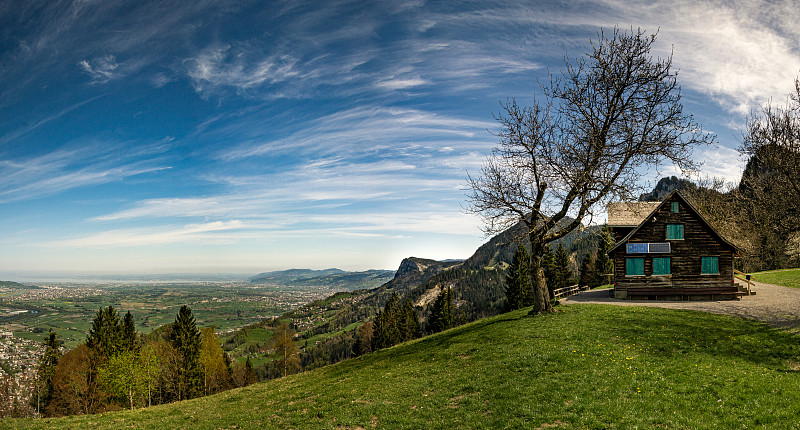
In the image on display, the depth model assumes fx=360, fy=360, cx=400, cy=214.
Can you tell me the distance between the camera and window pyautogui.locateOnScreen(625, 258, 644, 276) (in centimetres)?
3984

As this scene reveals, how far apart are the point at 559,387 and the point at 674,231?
1374 inches

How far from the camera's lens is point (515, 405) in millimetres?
13344

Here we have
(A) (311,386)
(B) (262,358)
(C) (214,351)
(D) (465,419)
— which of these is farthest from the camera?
(B) (262,358)

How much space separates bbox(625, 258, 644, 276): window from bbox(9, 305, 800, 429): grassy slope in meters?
13.6

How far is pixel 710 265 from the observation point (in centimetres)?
3884

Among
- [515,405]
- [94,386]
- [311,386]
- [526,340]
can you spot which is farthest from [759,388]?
[94,386]

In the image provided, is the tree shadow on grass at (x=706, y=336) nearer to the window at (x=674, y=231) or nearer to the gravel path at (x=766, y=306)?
the gravel path at (x=766, y=306)

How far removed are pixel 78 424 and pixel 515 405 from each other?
2464cm

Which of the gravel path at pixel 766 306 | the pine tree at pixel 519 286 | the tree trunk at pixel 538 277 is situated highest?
the tree trunk at pixel 538 277

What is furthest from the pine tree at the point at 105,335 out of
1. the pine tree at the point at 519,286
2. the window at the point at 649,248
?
the window at the point at 649,248

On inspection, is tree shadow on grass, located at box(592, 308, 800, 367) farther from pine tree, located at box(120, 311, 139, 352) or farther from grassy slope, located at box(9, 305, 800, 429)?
pine tree, located at box(120, 311, 139, 352)

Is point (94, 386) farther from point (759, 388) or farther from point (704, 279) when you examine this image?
point (704, 279)

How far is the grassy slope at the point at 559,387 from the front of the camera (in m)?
12.2

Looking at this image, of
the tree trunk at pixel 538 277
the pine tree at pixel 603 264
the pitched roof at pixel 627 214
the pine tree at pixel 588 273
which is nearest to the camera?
the tree trunk at pixel 538 277
